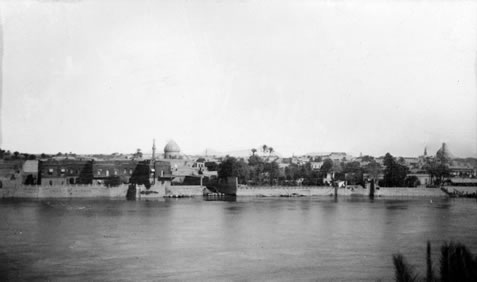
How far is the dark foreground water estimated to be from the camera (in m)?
19.5


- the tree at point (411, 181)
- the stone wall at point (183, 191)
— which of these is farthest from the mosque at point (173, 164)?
the tree at point (411, 181)

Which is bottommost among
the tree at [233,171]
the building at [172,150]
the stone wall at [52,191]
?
the stone wall at [52,191]

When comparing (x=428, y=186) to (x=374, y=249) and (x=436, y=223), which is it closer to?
(x=436, y=223)

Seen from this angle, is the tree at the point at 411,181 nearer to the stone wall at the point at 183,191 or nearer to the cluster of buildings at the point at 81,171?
the stone wall at the point at 183,191

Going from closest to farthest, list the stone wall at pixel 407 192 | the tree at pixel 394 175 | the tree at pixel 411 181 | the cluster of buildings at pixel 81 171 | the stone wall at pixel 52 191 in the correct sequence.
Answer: the stone wall at pixel 52 191
the cluster of buildings at pixel 81 171
the stone wall at pixel 407 192
the tree at pixel 394 175
the tree at pixel 411 181

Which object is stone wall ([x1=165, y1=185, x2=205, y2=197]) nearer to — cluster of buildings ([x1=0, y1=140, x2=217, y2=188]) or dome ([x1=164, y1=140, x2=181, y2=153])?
cluster of buildings ([x1=0, y1=140, x2=217, y2=188])

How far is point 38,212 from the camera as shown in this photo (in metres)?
40.9

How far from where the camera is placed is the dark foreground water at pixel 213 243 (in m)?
19.5

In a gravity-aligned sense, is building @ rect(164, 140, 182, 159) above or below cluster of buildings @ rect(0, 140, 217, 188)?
above

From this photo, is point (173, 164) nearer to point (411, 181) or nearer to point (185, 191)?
point (185, 191)

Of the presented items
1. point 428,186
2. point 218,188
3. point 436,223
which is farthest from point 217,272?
point 428,186

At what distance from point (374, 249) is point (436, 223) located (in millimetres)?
13468

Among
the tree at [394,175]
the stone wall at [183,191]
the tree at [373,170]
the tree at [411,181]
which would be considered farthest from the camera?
the tree at [373,170]

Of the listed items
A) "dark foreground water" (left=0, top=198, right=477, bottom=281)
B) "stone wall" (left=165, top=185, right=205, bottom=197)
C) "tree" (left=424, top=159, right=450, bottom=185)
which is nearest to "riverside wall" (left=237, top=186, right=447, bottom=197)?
"stone wall" (left=165, top=185, right=205, bottom=197)
